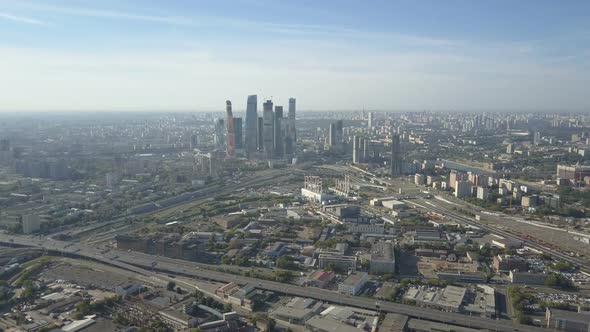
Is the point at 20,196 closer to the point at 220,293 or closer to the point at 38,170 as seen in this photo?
the point at 38,170

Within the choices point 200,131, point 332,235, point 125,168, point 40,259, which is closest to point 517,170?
point 332,235

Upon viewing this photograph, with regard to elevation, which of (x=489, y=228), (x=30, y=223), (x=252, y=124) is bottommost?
(x=489, y=228)

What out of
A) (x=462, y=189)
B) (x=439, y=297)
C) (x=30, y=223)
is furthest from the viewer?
(x=462, y=189)

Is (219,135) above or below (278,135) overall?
below

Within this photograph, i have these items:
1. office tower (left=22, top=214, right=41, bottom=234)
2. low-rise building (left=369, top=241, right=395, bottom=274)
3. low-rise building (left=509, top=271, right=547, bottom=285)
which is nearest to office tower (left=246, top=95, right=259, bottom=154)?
office tower (left=22, top=214, right=41, bottom=234)

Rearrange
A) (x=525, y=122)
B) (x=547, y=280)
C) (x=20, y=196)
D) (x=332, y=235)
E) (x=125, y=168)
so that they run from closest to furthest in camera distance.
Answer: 1. (x=547, y=280)
2. (x=332, y=235)
3. (x=20, y=196)
4. (x=125, y=168)
5. (x=525, y=122)

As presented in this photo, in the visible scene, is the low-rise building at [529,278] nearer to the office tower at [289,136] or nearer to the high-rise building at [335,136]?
the office tower at [289,136]

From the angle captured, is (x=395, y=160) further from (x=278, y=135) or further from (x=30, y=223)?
(x=30, y=223)

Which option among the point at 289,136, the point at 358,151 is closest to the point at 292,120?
the point at 289,136
